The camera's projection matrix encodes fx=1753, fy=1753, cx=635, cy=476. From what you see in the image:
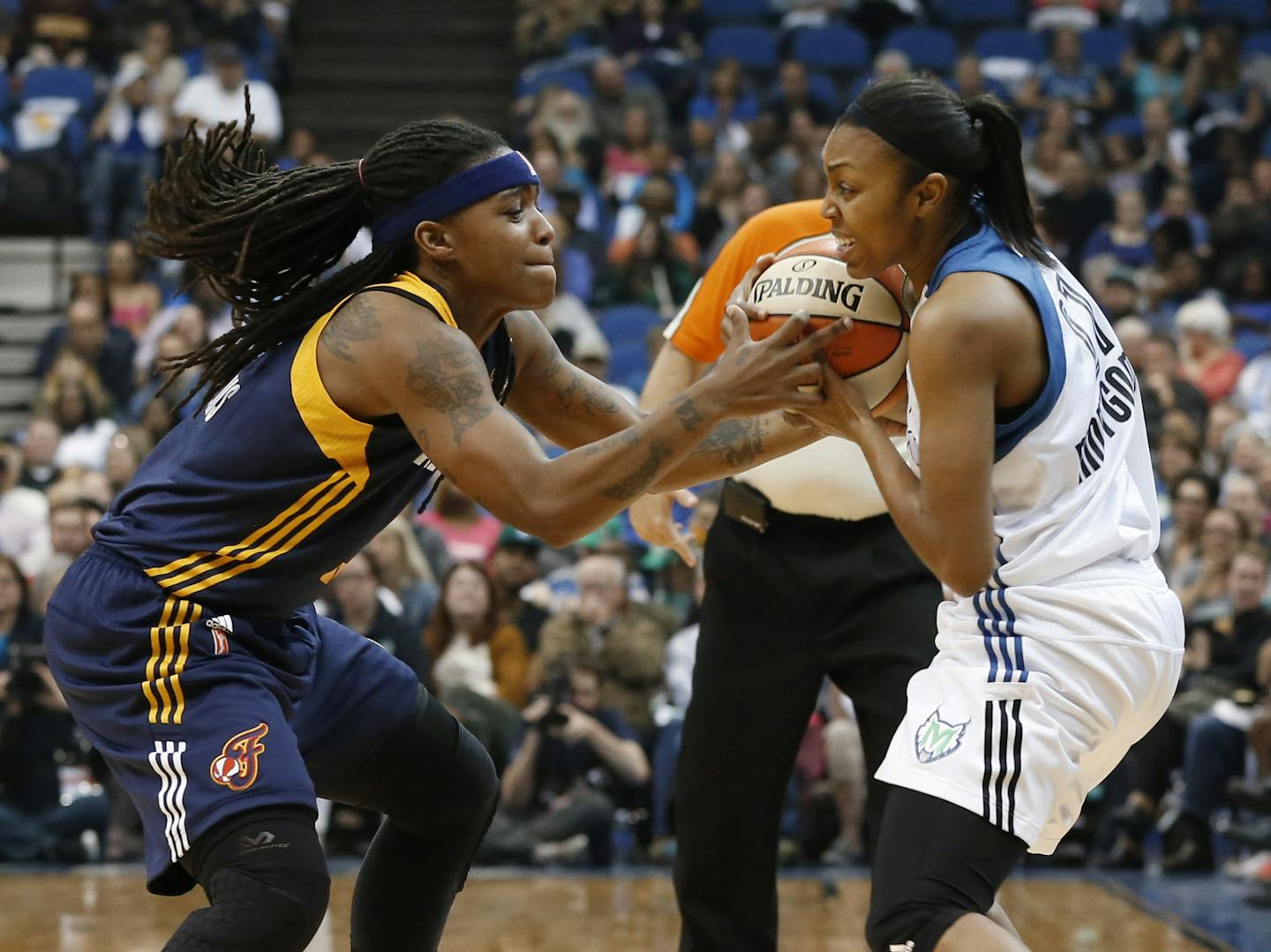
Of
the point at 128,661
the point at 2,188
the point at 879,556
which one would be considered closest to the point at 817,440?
the point at 879,556

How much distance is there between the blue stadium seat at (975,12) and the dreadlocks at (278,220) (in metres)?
12.2

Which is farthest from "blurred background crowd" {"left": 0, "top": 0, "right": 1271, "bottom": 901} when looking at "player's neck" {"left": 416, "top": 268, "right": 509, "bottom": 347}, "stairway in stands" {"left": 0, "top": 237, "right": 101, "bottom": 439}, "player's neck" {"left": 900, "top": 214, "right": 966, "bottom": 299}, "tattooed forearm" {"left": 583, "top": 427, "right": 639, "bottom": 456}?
"player's neck" {"left": 900, "top": 214, "right": 966, "bottom": 299}

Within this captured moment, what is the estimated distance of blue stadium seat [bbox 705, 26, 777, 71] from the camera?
14.4 meters

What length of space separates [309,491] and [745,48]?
11.7 metres

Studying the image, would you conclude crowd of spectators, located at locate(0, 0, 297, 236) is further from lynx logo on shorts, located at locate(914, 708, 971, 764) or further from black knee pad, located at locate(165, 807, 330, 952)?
lynx logo on shorts, located at locate(914, 708, 971, 764)

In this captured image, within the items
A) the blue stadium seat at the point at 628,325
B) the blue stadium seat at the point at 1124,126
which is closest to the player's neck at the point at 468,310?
the blue stadium seat at the point at 628,325

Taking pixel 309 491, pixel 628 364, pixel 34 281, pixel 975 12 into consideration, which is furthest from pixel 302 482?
pixel 975 12

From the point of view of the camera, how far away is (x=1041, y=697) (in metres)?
3.05

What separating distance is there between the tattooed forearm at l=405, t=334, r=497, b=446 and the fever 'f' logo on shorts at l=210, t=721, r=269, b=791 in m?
0.67

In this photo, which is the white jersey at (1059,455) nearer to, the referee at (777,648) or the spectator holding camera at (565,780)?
→ the referee at (777,648)

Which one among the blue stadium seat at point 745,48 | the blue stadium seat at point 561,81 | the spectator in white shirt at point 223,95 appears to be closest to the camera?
the spectator in white shirt at point 223,95

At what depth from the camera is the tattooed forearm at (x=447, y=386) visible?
10.6 ft

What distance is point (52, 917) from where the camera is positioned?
626cm

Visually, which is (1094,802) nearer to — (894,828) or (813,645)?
(813,645)
